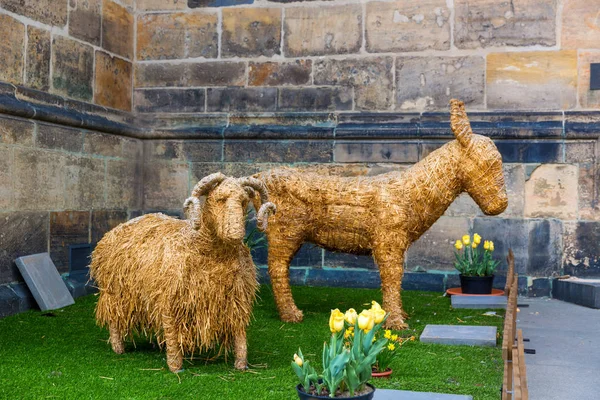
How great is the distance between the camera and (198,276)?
14.2 ft

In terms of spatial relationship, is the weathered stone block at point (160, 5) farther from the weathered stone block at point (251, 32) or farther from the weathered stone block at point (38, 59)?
the weathered stone block at point (38, 59)

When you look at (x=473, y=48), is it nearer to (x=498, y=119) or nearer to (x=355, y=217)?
(x=498, y=119)

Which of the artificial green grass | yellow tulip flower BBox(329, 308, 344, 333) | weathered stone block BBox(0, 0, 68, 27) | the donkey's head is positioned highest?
weathered stone block BBox(0, 0, 68, 27)

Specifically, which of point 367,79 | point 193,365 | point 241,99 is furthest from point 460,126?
point 241,99

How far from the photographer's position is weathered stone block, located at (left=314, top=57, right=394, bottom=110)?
8.45 meters

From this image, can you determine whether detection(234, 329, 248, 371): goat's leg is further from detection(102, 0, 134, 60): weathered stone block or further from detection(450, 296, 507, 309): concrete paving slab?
detection(102, 0, 134, 60): weathered stone block

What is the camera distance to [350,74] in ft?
28.0

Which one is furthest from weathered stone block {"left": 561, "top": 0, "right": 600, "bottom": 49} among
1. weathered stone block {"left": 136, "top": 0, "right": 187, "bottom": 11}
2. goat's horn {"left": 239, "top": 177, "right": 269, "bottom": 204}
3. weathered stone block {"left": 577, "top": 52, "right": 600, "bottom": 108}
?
goat's horn {"left": 239, "top": 177, "right": 269, "bottom": 204}

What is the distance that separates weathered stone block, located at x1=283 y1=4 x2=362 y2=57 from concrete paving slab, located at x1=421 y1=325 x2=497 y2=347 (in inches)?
164

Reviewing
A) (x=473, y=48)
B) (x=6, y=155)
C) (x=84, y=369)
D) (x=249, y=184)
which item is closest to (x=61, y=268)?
(x=6, y=155)

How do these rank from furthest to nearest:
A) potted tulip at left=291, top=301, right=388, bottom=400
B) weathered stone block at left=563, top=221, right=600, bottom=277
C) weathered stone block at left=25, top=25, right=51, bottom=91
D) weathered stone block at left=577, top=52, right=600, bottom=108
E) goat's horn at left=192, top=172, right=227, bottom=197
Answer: weathered stone block at left=577, top=52, right=600, bottom=108 < weathered stone block at left=563, top=221, right=600, bottom=277 < weathered stone block at left=25, top=25, right=51, bottom=91 < goat's horn at left=192, top=172, right=227, bottom=197 < potted tulip at left=291, top=301, right=388, bottom=400

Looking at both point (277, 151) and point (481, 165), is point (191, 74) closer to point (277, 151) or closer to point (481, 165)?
point (277, 151)

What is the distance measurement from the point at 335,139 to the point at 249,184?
4.28 metres

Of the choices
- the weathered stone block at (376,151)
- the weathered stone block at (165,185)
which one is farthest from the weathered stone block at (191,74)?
the weathered stone block at (376,151)
